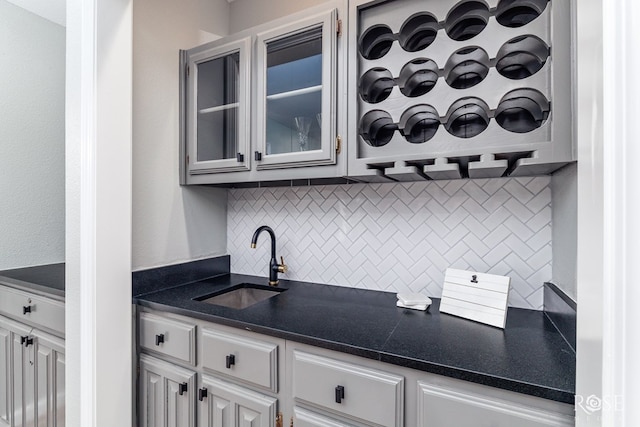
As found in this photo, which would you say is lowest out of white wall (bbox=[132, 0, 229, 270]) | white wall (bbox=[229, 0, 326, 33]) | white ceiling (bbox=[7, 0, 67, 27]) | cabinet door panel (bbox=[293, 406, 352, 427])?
cabinet door panel (bbox=[293, 406, 352, 427])

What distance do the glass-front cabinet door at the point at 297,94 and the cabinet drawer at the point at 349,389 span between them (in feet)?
2.57

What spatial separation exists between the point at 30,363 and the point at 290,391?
61.7 inches

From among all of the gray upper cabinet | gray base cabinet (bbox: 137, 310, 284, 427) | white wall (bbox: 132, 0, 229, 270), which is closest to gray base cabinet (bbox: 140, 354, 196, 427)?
gray base cabinet (bbox: 137, 310, 284, 427)

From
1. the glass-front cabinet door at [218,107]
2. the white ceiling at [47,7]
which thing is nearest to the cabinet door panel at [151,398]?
the glass-front cabinet door at [218,107]

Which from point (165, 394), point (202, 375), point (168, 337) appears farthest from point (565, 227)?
point (165, 394)

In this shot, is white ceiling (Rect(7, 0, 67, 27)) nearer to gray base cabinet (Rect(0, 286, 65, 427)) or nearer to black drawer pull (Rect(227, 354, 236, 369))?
gray base cabinet (Rect(0, 286, 65, 427))

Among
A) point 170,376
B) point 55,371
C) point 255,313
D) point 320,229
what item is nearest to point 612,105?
point 255,313

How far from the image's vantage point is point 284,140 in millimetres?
1479

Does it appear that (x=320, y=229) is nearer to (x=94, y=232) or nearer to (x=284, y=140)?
(x=284, y=140)

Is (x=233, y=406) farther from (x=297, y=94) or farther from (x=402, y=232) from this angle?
(x=297, y=94)

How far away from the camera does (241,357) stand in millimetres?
1184

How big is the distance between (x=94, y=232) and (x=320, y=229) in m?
1.03

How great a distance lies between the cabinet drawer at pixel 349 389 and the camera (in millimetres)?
927

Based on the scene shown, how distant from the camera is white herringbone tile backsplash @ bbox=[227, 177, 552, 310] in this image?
1.31 metres
